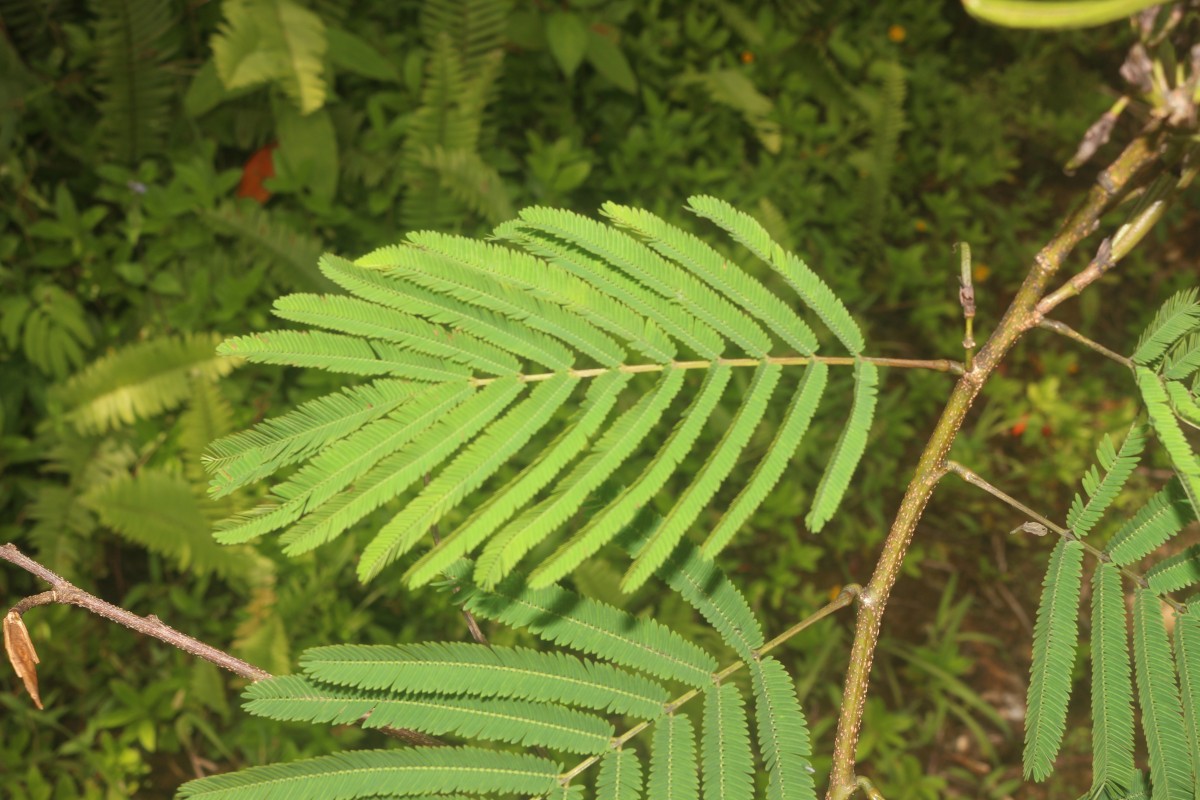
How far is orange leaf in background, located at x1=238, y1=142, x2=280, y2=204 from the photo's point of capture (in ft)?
10.9

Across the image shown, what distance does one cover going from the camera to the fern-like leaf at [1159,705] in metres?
1.12

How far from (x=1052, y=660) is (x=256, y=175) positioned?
121 inches

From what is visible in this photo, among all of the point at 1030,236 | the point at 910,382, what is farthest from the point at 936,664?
the point at 1030,236

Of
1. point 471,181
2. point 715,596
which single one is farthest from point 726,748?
point 471,181

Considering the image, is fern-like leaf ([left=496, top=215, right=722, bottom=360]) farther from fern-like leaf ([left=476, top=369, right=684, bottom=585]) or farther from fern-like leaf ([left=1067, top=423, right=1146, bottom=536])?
fern-like leaf ([left=1067, top=423, right=1146, bottom=536])

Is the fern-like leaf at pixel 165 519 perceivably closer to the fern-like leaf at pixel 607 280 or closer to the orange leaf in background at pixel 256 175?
the orange leaf in background at pixel 256 175

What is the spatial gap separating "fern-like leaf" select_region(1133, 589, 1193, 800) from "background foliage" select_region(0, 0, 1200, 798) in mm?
1809

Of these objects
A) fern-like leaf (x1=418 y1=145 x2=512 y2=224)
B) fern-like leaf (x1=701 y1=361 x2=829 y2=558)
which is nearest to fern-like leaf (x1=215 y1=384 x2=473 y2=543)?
fern-like leaf (x1=701 y1=361 x2=829 y2=558)

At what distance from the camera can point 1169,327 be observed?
3.64 feet

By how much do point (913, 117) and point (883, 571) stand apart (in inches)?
156

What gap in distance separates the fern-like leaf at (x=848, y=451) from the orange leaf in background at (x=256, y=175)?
2727mm

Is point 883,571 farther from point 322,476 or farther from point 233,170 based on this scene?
point 233,170

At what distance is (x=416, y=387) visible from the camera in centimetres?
110

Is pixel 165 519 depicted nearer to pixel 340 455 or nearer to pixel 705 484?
pixel 340 455
